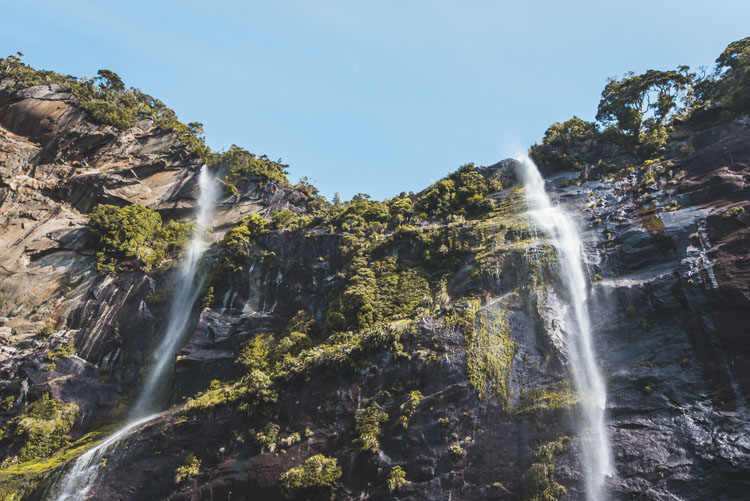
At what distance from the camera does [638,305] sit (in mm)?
18906

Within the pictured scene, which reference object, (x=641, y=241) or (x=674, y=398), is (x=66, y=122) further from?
(x=674, y=398)

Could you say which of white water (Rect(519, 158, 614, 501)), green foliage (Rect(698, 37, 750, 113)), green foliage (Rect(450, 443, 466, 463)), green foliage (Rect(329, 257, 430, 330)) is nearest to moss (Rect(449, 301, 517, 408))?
green foliage (Rect(450, 443, 466, 463))

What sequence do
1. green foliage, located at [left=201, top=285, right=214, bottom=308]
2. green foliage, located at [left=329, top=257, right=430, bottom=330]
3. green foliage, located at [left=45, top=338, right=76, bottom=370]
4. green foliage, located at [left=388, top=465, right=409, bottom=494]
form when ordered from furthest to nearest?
green foliage, located at [left=201, top=285, right=214, bottom=308]
green foliage, located at [left=45, top=338, right=76, bottom=370]
green foliage, located at [left=329, top=257, right=430, bottom=330]
green foliage, located at [left=388, top=465, right=409, bottom=494]

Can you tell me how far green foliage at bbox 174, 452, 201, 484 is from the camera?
18.9 meters

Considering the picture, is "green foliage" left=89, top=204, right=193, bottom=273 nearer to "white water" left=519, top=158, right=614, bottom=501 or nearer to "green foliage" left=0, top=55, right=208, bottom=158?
"green foliage" left=0, top=55, right=208, bottom=158

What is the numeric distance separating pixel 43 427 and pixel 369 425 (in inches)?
682

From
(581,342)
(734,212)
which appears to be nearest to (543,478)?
(581,342)

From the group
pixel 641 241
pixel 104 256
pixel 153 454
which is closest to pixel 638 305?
pixel 641 241

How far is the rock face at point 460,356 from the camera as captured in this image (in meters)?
15.5

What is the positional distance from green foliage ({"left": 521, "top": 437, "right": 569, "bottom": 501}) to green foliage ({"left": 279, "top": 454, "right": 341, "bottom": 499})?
6.83 m

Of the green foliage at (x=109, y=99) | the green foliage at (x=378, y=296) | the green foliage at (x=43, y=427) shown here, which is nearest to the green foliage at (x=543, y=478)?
the green foliage at (x=378, y=296)

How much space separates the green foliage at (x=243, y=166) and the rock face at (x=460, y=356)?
1129 centimetres

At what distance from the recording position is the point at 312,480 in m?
17.3

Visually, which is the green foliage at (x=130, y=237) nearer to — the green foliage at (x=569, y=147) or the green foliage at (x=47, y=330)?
the green foliage at (x=47, y=330)
